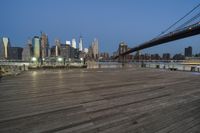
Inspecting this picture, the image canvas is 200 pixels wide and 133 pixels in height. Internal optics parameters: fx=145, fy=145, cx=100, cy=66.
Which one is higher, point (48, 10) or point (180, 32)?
point (48, 10)

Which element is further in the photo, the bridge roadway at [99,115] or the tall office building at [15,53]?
the tall office building at [15,53]

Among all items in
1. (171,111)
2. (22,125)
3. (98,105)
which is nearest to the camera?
(22,125)

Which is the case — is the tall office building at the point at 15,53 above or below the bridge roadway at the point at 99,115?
above

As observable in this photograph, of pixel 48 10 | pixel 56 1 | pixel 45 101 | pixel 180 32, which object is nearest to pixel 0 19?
pixel 56 1

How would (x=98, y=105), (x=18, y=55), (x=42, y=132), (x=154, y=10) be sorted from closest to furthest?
(x=42, y=132)
(x=98, y=105)
(x=18, y=55)
(x=154, y=10)

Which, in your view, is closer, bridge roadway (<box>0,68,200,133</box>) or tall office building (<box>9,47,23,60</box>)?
bridge roadway (<box>0,68,200,133</box>)

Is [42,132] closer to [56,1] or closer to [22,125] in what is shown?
[22,125]

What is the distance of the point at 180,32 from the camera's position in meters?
24.0

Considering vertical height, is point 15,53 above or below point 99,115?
above

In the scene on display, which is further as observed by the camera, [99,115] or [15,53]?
[15,53]

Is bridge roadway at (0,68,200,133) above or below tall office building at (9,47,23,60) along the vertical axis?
below

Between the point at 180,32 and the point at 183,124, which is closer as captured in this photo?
the point at 183,124

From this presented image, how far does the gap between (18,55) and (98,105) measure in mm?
89603

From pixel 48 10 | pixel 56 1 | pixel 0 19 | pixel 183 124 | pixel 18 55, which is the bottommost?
pixel 183 124
